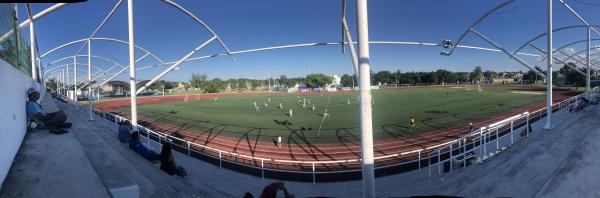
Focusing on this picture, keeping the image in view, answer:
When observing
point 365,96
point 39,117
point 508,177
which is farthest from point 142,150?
point 508,177

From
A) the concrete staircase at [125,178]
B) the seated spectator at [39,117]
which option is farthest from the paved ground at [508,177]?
the seated spectator at [39,117]

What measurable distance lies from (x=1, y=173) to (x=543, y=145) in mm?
10575

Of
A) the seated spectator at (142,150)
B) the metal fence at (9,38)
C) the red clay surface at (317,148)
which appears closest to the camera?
the metal fence at (9,38)

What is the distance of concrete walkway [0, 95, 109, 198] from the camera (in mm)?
3857

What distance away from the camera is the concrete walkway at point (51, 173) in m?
3.86

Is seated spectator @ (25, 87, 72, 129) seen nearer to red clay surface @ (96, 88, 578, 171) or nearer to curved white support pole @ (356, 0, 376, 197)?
curved white support pole @ (356, 0, 376, 197)

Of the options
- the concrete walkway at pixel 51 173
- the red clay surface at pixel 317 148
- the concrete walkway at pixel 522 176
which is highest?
the concrete walkway at pixel 51 173

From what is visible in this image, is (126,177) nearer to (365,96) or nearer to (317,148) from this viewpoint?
(365,96)

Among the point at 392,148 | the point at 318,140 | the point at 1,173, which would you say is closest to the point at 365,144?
the point at 1,173

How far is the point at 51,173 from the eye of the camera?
4523 millimetres

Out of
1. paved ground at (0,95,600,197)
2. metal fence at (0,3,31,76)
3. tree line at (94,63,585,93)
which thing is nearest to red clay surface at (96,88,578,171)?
paved ground at (0,95,600,197)

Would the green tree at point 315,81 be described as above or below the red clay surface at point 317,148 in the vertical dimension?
above

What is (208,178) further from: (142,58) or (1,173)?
(142,58)

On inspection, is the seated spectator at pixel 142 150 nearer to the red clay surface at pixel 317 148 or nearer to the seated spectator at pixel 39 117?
the seated spectator at pixel 39 117
